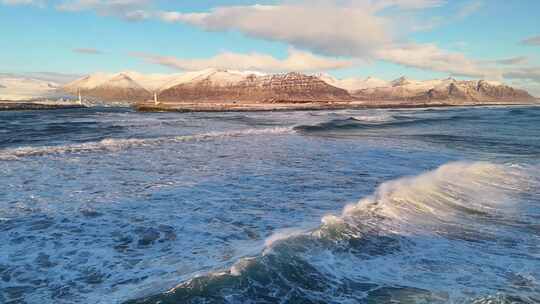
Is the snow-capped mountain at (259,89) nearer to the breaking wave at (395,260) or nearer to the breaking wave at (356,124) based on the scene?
the breaking wave at (356,124)

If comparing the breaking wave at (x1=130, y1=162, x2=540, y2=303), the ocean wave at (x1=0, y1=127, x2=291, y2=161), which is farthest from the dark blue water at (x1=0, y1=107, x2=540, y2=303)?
the ocean wave at (x1=0, y1=127, x2=291, y2=161)

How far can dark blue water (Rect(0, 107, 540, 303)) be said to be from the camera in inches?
186

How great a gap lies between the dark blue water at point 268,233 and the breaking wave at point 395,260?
0.02 metres

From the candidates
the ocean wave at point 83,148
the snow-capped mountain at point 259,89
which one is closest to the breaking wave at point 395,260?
the ocean wave at point 83,148

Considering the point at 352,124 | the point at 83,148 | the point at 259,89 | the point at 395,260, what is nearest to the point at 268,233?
the point at 395,260

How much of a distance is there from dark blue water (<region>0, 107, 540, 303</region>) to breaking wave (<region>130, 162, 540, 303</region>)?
0.08ft

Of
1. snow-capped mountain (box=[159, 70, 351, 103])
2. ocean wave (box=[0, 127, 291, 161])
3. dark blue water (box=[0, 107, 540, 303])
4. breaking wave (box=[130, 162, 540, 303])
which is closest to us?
breaking wave (box=[130, 162, 540, 303])

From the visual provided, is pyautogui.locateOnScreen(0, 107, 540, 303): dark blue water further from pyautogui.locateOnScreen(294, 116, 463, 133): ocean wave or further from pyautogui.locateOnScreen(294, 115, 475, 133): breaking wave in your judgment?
pyautogui.locateOnScreen(294, 115, 475, 133): breaking wave

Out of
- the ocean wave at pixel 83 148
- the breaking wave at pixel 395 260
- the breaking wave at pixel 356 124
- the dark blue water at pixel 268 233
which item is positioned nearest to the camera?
the breaking wave at pixel 395 260

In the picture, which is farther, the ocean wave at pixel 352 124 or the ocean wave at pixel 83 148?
the ocean wave at pixel 352 124

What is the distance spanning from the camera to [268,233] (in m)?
6.65

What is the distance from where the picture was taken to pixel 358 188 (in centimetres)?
1013

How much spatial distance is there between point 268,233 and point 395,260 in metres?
2.00

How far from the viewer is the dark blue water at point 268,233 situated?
4719 millimetres
